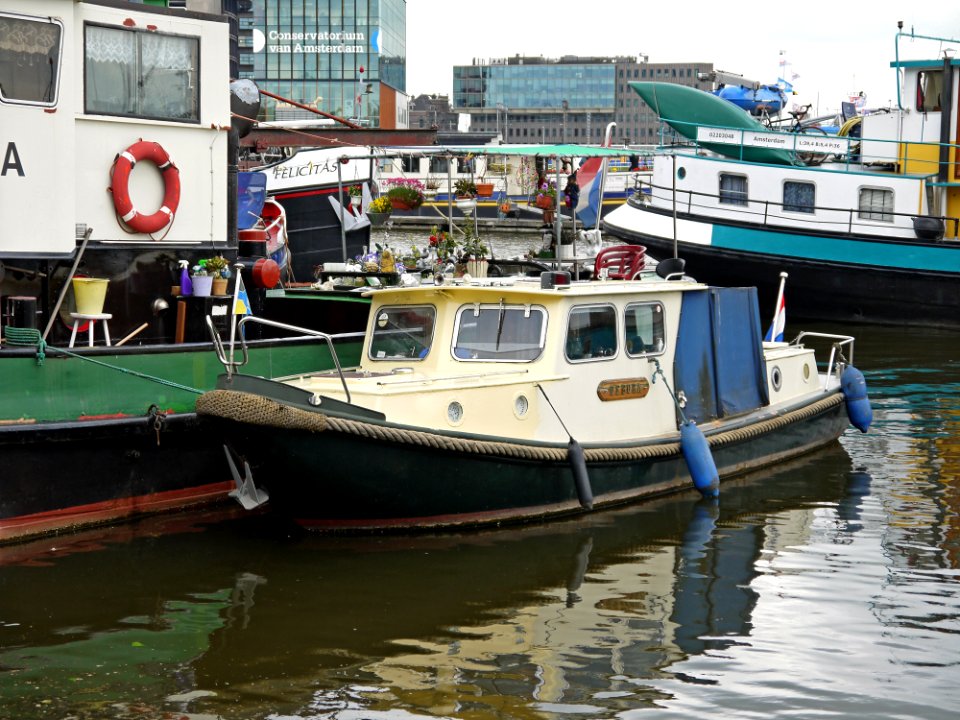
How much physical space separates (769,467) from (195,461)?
5918 millimetres

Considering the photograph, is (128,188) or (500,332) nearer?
(500,332)

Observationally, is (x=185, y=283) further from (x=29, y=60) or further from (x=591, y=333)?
(x=591, y=333)

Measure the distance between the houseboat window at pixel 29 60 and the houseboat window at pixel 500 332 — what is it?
3.82m

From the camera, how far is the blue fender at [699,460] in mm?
11727

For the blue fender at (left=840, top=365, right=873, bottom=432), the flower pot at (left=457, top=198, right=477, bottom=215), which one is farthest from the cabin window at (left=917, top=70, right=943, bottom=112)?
the blue fender at (left=840, top=365, right=873, bottom=432)

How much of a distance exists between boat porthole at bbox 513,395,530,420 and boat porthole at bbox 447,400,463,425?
50 centimetres

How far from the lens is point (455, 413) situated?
34.4ft

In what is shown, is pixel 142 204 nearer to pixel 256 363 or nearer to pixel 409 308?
pixel 256 363

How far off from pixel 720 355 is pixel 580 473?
2705mm

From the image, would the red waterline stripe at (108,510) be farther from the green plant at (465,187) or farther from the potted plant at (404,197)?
the potted plant at (404,197)

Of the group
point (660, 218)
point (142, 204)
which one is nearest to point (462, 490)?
point (142, 204)

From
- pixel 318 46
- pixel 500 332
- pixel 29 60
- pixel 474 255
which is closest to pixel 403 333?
pixel 500 332

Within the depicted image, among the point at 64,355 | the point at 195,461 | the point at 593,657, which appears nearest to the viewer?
the point at 593,657

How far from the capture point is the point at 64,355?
34.3ft
